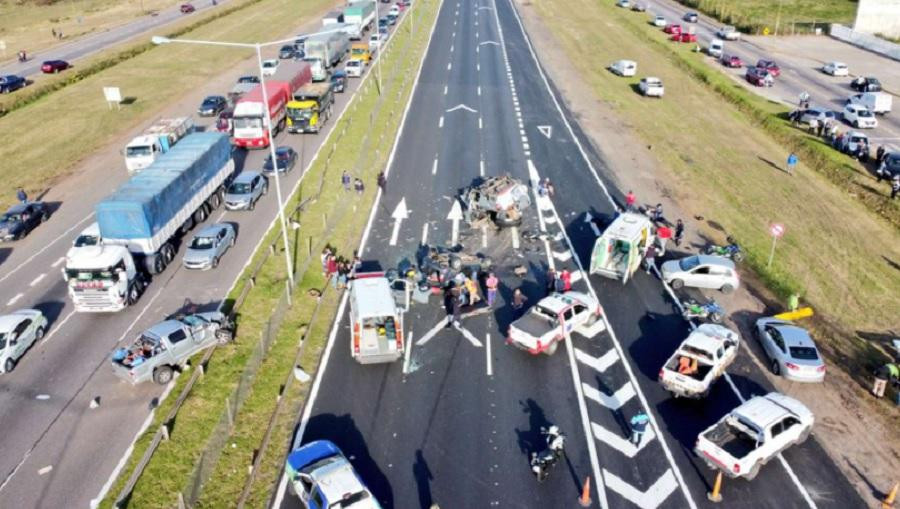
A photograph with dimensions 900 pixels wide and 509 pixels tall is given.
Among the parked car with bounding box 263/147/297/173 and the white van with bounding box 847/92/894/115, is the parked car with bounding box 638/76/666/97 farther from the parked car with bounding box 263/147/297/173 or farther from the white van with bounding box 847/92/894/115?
the parked car with bounding box 263/147/297/173

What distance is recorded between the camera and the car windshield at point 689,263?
33375 mm

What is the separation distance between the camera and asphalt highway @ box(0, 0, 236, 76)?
271ft

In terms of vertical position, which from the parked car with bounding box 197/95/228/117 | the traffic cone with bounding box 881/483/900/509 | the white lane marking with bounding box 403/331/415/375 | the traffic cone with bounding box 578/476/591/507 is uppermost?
the parked car with bounding box 197/95/228/117

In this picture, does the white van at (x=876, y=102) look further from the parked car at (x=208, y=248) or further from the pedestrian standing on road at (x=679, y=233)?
the parked car at (x=208, y=248)

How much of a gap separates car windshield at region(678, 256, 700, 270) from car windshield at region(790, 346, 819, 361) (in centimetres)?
730

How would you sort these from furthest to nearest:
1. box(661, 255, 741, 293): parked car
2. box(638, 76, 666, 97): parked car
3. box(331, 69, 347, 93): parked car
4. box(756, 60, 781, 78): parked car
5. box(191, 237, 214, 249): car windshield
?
box(756, 60, 781, 78): parked car < box(331, 69, 347, 93): parked car < box(638, 76, 666, 97): parked car < box(191, 237, 214, 249): car windshield < box(661, 255, 741, 293): parked car

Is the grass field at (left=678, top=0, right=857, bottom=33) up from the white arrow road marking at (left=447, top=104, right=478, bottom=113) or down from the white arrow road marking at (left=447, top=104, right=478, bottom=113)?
up

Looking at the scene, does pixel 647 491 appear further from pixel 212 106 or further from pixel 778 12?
pixel 778 12

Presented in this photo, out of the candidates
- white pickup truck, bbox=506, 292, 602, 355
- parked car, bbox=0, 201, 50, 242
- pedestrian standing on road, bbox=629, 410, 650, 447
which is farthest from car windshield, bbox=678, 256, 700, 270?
parked car, bbox=0, 201, 50, 242

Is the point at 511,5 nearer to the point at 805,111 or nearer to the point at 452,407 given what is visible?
the point at 805,111

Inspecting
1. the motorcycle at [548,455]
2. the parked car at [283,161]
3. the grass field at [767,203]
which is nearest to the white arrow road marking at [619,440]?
the motorcycle at [548,455]

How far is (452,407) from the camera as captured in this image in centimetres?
2520

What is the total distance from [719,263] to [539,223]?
1123cm

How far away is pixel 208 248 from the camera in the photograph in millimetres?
35031
